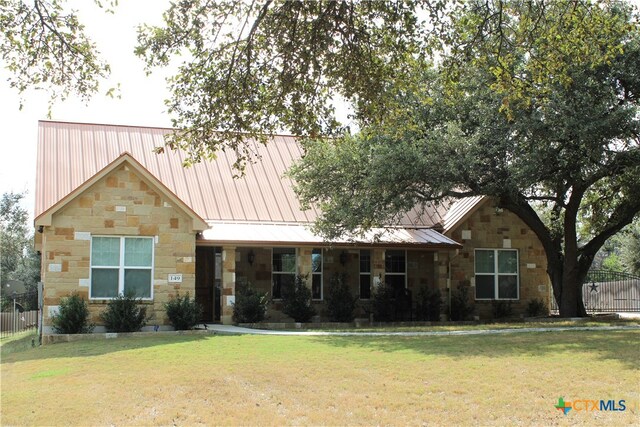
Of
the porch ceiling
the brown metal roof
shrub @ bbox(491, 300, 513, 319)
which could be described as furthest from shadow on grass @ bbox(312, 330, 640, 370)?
the brown metal roof

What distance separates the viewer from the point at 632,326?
1784 centimetres

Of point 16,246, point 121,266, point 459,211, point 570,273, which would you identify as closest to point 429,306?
point 459,211

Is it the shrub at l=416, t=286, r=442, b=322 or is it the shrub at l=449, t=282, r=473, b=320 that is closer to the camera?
the shrub at l=416, t=286, r=442, b=322

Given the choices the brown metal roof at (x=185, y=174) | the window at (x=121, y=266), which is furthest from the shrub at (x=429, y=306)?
the window at (x=121, y=266)

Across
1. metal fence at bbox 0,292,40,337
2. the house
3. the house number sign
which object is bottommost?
metal fence at bbox 0,292,40,337

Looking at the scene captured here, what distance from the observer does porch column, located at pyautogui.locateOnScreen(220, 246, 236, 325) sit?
20328 millimetres

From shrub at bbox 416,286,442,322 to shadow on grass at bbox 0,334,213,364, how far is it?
27.9 feet

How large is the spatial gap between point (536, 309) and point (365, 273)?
19.3 ft

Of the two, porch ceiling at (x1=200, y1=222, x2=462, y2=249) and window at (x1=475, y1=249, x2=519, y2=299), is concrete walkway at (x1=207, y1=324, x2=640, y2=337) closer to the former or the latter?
porch ceiling at (x1=200, y1=222, x2=462, y2=249)

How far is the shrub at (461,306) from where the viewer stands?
23219 millimetres

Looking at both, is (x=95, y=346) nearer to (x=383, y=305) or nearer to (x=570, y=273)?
(x=383, y=305)

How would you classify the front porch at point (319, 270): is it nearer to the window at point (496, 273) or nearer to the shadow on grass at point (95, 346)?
the window at point (496, 273)

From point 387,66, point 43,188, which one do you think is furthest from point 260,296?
point 387,66

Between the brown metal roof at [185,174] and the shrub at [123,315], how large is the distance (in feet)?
15.5
